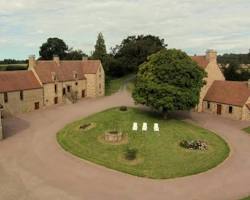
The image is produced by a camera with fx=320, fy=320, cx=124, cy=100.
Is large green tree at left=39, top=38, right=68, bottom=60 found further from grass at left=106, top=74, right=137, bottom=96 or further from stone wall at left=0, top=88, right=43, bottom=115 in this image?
stone wall at left=0, top=88, right=43, bottom=115

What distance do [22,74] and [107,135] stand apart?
26377mm

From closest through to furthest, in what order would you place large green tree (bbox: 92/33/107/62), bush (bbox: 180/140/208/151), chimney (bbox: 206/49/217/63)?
bush (bbox: 180/140/208/151) < chimney (bbox: 206/49/217/63) < large green tree (bbox: 92/33/107/62)

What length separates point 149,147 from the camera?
1416 inches

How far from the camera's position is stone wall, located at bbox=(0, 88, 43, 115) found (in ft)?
169

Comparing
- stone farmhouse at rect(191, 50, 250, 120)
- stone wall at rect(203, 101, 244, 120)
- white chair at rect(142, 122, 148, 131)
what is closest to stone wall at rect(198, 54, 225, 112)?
stone farmhouse at rect(191, 50, 250, 120)

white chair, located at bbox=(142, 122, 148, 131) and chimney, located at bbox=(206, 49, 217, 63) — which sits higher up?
chimney, located at bbox=(206, 49, 217, 63)

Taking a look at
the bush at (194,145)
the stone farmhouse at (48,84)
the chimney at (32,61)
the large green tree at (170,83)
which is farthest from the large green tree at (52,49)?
the bush at (194,145)

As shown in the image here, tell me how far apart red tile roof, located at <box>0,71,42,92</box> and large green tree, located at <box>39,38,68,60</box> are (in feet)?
178

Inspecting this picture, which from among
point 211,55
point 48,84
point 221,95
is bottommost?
point 221,95

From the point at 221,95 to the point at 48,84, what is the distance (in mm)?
30938

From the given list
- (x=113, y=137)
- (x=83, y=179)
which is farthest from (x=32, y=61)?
(x=83, y=179)

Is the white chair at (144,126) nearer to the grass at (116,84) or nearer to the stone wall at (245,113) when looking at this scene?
the stone wall at (245,113)

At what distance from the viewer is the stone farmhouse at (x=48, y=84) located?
52.7 meters

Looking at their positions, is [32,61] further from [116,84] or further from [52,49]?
[52,49]
